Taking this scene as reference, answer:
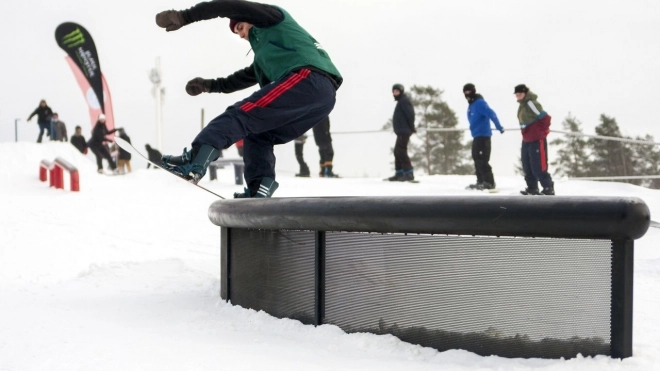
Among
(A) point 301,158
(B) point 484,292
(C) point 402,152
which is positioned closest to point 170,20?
(B) point 484,292

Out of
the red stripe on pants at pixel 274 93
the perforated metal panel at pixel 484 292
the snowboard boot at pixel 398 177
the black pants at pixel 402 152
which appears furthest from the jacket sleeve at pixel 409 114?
the perforated metal panel at pixel 484 292

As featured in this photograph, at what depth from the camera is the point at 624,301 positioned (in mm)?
2801

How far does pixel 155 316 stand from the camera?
4062 millimetres

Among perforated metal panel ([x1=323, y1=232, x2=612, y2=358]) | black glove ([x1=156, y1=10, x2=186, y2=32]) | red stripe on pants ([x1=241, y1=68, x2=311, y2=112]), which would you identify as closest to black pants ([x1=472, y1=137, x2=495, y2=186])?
red stripe on pants ([x1=241, y1=68, x2=311, y2=112])

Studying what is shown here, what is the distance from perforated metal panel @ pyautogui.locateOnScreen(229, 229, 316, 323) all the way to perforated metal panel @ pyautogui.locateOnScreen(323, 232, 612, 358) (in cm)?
30

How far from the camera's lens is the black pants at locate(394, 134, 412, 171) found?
45.4 feet

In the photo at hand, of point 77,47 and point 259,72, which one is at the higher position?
point 77,47

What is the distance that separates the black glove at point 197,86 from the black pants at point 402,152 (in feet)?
29.7

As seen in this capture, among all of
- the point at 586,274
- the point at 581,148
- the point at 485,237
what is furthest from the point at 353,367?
the point at 581,148

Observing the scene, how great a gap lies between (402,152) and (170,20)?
1041 centimetres

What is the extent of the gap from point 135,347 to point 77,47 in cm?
2673

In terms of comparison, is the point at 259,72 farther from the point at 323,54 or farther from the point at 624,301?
the point at 624,301

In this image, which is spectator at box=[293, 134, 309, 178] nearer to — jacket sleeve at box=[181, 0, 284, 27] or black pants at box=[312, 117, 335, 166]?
black pants at box=[312, 117, 335, 166]

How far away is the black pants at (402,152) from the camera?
45.4ft
